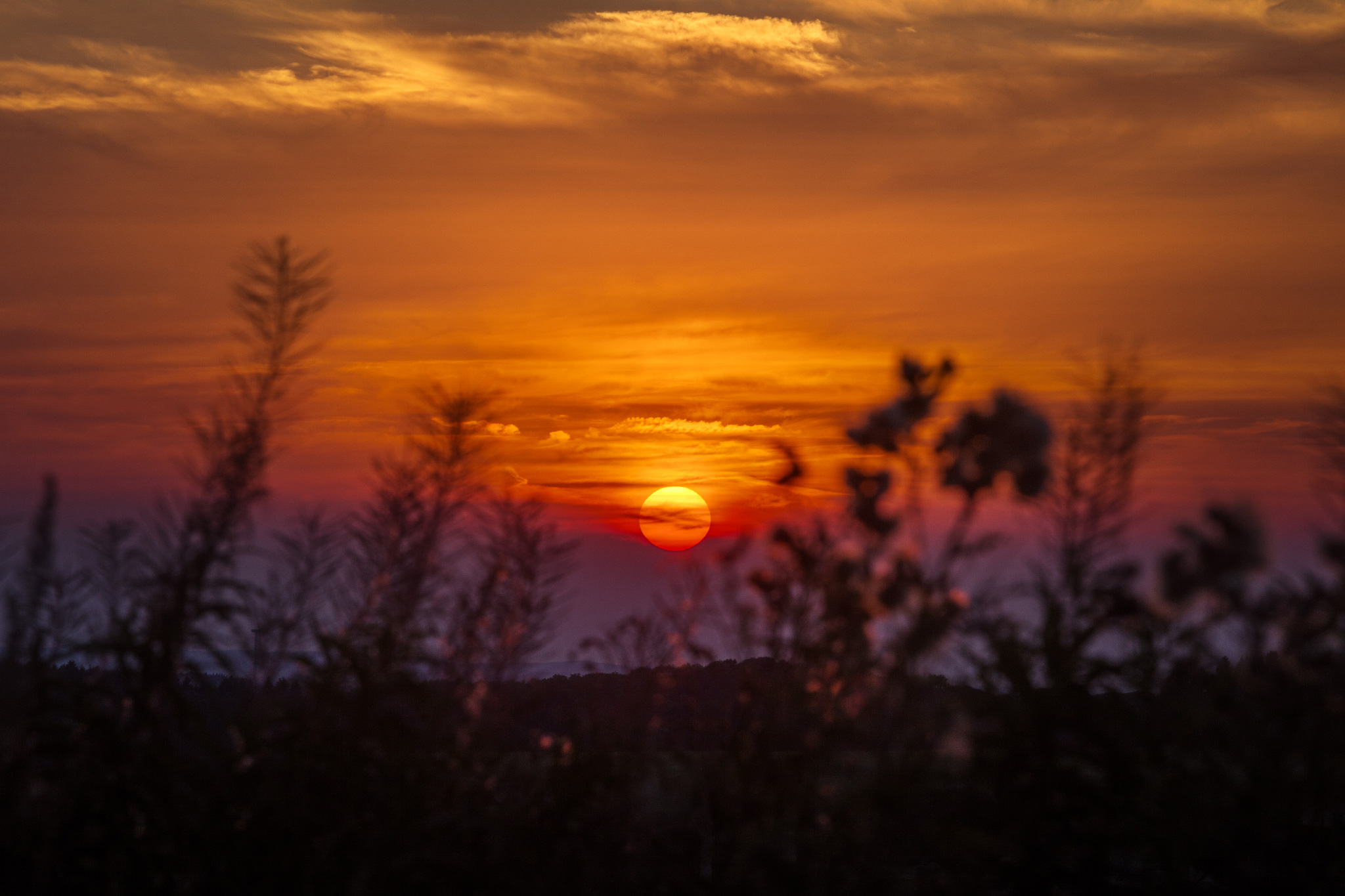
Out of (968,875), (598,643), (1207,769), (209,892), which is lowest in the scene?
(209,892)

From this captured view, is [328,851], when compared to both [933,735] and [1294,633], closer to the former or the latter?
[933,735]

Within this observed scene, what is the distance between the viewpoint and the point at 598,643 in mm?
6863

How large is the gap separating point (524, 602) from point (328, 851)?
1.89 metres

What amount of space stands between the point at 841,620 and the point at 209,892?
288 centimetres

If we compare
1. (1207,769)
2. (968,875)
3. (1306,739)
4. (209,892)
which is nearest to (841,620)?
(968,875)

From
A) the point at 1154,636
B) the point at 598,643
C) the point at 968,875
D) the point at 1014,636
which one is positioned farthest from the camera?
the point at 598,643

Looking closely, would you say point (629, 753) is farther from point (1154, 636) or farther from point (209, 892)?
point (1154, 636)

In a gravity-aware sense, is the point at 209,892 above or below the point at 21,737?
below

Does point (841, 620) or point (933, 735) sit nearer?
point (933, 735)

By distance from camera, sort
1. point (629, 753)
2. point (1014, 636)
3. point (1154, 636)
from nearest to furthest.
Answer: point (1014, 636)
point (1154, 636)
point (629, 753)

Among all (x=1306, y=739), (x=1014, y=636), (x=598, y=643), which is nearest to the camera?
(x=1306, y=739)

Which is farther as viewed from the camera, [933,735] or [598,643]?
[598,643]

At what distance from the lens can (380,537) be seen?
5.91m

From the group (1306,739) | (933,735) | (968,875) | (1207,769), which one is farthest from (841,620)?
(1306,739)
